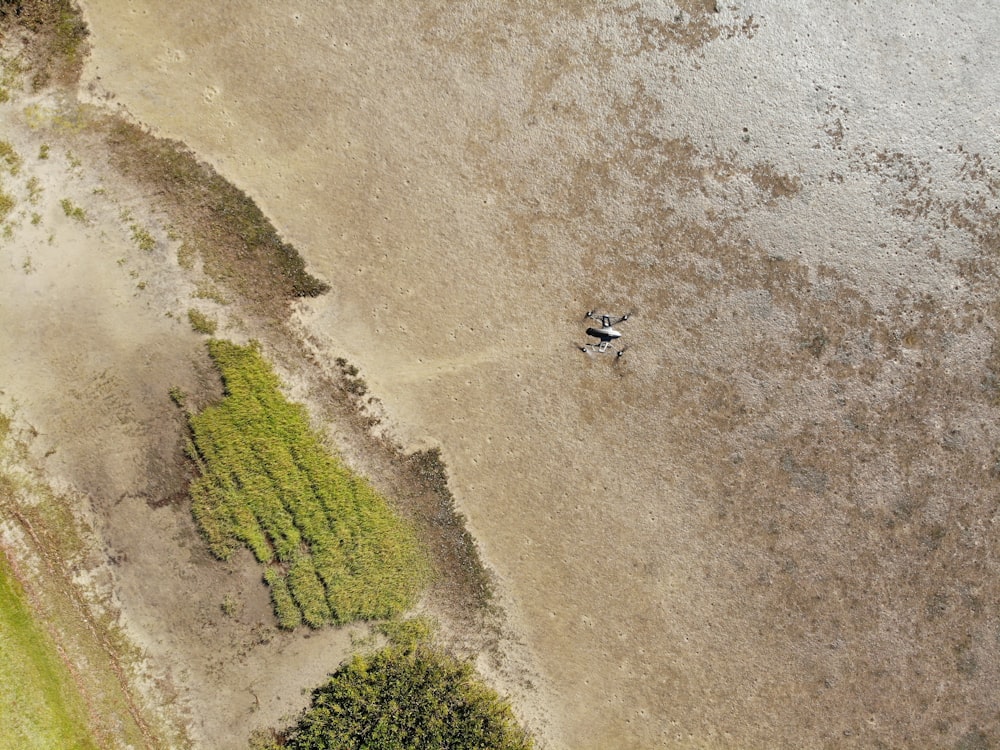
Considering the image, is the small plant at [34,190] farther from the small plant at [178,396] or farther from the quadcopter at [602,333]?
the quadcopter at [602,333]

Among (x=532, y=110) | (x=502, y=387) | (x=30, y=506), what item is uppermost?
(x=532, y=110)

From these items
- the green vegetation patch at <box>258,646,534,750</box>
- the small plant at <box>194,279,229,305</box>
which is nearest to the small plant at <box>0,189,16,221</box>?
the small plant at <box>194,279,229,305</box>

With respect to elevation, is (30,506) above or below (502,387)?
below

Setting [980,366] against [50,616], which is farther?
[980,366]

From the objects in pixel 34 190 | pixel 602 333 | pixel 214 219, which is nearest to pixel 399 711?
pixel 602 333

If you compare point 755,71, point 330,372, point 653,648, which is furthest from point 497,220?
point 653,648

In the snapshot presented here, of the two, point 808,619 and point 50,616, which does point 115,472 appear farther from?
point 808,619

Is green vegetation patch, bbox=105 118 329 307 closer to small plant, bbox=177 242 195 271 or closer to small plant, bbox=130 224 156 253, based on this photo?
small plant, bbox=177 242 195 271
